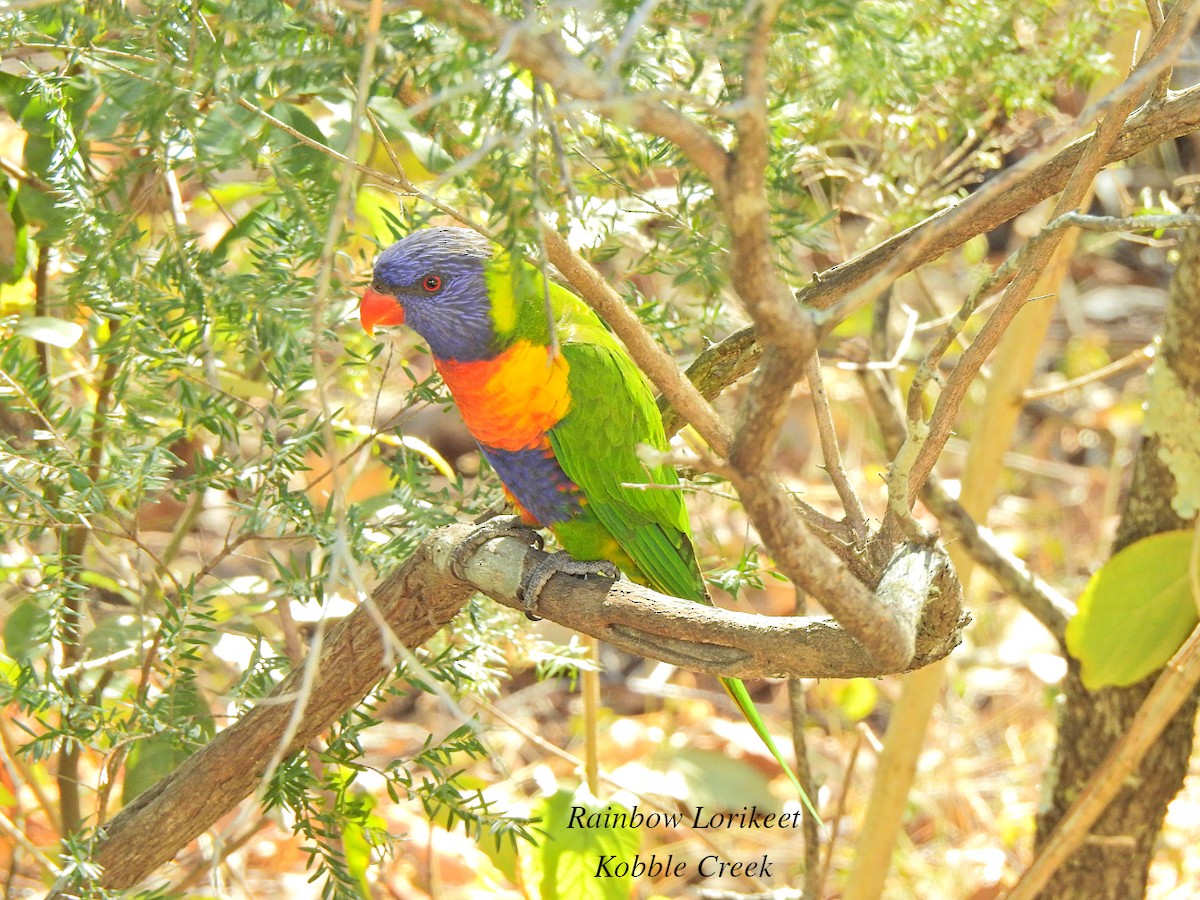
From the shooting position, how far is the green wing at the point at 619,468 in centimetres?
151

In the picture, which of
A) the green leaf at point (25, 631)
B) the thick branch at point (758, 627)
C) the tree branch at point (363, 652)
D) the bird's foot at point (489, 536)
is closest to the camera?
the thick branch at point (758, 627)

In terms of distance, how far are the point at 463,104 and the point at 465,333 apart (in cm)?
60

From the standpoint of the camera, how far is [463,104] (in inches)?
Answer: 38.1

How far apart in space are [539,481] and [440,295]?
1.03 feet

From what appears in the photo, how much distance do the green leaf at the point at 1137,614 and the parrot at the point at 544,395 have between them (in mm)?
563

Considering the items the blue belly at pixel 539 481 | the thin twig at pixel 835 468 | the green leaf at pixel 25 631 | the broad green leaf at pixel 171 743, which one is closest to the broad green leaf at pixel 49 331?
the green leaf at pixel 25 631

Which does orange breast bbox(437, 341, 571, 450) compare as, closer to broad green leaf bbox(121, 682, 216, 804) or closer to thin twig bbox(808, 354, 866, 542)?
thin twig bbox(808, 354, 866, 542)

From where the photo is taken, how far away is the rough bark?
175 centimetres

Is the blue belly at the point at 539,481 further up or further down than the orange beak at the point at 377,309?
further down

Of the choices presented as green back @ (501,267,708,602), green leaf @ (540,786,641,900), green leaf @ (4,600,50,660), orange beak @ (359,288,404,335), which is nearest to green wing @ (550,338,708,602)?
green back @ (501,267,708,602)

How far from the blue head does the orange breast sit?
25 mm

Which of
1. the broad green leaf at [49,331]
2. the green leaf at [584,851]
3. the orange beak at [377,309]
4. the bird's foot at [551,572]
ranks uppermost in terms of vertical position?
the orange beak at [377,309]

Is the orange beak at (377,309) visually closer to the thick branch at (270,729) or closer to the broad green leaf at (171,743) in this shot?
the thick branch at (270,729)

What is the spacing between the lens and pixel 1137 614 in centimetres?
170
